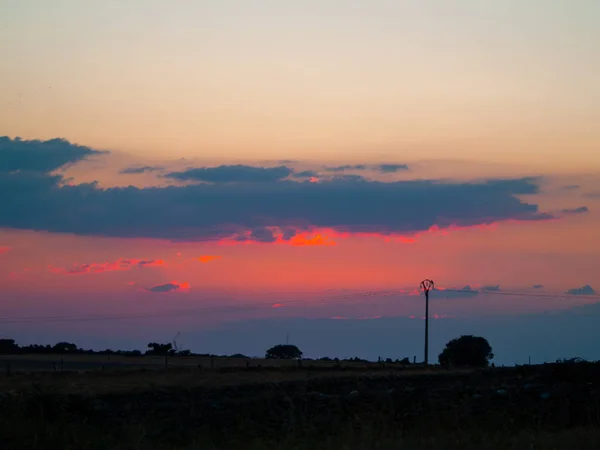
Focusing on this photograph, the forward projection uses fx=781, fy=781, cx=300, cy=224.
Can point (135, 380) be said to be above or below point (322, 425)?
below

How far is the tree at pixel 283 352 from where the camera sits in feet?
456

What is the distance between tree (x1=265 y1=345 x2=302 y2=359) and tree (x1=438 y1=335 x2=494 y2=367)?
4460 cm

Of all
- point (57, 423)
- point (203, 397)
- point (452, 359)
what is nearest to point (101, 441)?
point (57, 423)

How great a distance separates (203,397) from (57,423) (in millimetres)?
15332

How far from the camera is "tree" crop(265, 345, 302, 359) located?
139m

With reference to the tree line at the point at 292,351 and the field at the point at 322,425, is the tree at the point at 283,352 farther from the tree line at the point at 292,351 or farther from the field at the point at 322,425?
the field at the point at 322,425

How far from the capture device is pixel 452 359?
317 feet

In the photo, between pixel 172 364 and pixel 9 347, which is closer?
pixel 172 364

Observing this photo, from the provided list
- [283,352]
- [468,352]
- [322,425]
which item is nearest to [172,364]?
[468,352]

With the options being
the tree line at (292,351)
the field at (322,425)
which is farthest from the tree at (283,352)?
the field at (322,425)

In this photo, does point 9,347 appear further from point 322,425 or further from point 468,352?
point 322,425

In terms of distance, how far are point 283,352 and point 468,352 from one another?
1991 inches

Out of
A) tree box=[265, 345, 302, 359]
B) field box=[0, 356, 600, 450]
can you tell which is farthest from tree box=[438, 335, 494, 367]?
field box=[0, 356, 600, 450]

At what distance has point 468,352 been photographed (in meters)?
95.9
